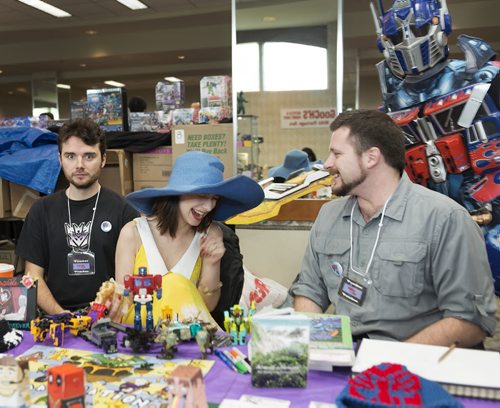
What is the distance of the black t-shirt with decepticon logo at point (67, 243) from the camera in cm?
237

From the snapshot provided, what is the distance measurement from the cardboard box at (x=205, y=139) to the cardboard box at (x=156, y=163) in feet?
0.67

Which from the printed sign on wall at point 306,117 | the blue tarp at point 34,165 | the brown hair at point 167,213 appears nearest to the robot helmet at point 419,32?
Result: the brown hair at point 167,213

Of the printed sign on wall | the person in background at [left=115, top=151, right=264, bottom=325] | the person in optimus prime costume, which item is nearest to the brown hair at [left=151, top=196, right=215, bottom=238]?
the person in background at [left=115, top=151, right=264, bottom=325]

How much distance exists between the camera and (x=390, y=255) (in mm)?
1697

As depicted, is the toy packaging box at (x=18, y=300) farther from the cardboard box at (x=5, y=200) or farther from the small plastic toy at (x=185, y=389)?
the cardboard box at (x=5, y=200)

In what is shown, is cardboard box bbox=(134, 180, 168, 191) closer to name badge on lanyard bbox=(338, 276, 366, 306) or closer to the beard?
the beard

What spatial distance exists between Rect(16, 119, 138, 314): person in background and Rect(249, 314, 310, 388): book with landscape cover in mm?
1405

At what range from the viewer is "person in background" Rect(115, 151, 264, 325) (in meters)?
1.72

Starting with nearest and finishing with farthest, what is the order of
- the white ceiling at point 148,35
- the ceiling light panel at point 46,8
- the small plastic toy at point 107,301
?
the small plastic toy at point 107,301 < the ceiling light panel at point 46,8 < the white ceiling at point 148,35

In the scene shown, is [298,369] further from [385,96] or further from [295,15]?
[295,15]

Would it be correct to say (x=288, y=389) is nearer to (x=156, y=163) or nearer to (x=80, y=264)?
(x=80, y=264)

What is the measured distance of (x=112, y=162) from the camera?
14.4ft

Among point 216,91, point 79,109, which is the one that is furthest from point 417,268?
point 79,109

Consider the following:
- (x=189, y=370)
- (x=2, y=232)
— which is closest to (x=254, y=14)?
(x=2, y=232)
